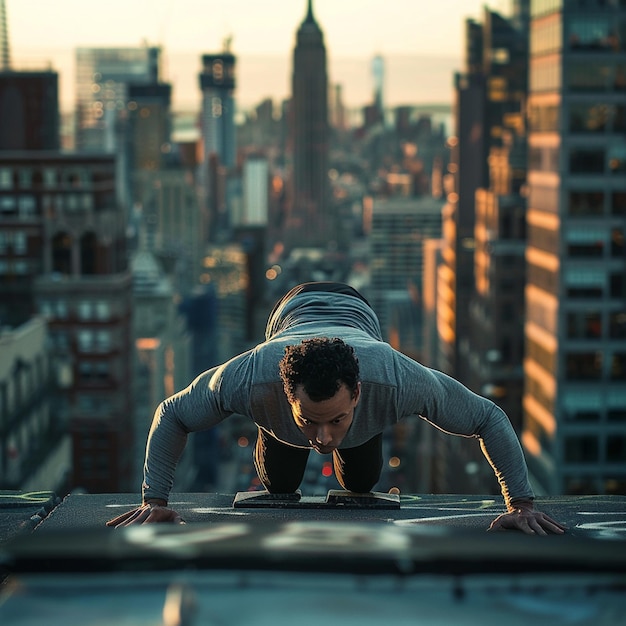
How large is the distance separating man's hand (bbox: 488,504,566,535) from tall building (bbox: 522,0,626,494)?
57.3 m

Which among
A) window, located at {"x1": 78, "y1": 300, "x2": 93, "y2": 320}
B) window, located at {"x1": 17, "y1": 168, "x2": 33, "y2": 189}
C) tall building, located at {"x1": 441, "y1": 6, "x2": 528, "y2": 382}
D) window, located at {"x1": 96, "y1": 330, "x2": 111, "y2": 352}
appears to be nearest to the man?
window, located at {"x1": 96, "y1": 330, "x2": 111, "y2": 352}

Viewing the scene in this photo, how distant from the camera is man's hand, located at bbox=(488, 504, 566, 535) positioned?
26.3ft

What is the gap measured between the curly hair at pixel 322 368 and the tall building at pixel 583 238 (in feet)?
191

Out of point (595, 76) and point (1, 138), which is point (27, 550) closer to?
point (595, 76)

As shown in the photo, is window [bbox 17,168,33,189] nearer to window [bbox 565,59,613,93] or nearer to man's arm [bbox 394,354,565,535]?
window [bbox 565,59,613,93]

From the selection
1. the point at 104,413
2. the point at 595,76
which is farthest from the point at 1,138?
the point at 595,76

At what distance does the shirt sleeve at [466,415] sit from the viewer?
27.4 feet

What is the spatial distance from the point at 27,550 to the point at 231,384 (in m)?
4.14

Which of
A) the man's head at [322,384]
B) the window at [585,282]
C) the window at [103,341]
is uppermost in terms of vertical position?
the man's head at [322,384]

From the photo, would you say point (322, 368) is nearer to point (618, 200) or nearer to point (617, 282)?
point (618, 200)

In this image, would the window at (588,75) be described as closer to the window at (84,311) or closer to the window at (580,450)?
the window at (580,450)

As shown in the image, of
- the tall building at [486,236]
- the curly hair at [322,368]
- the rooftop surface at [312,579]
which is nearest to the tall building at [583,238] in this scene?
the tall building at [486,236]

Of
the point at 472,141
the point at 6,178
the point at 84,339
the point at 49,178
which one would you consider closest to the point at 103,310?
the point at 84,339

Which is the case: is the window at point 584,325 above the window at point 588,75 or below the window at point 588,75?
below
